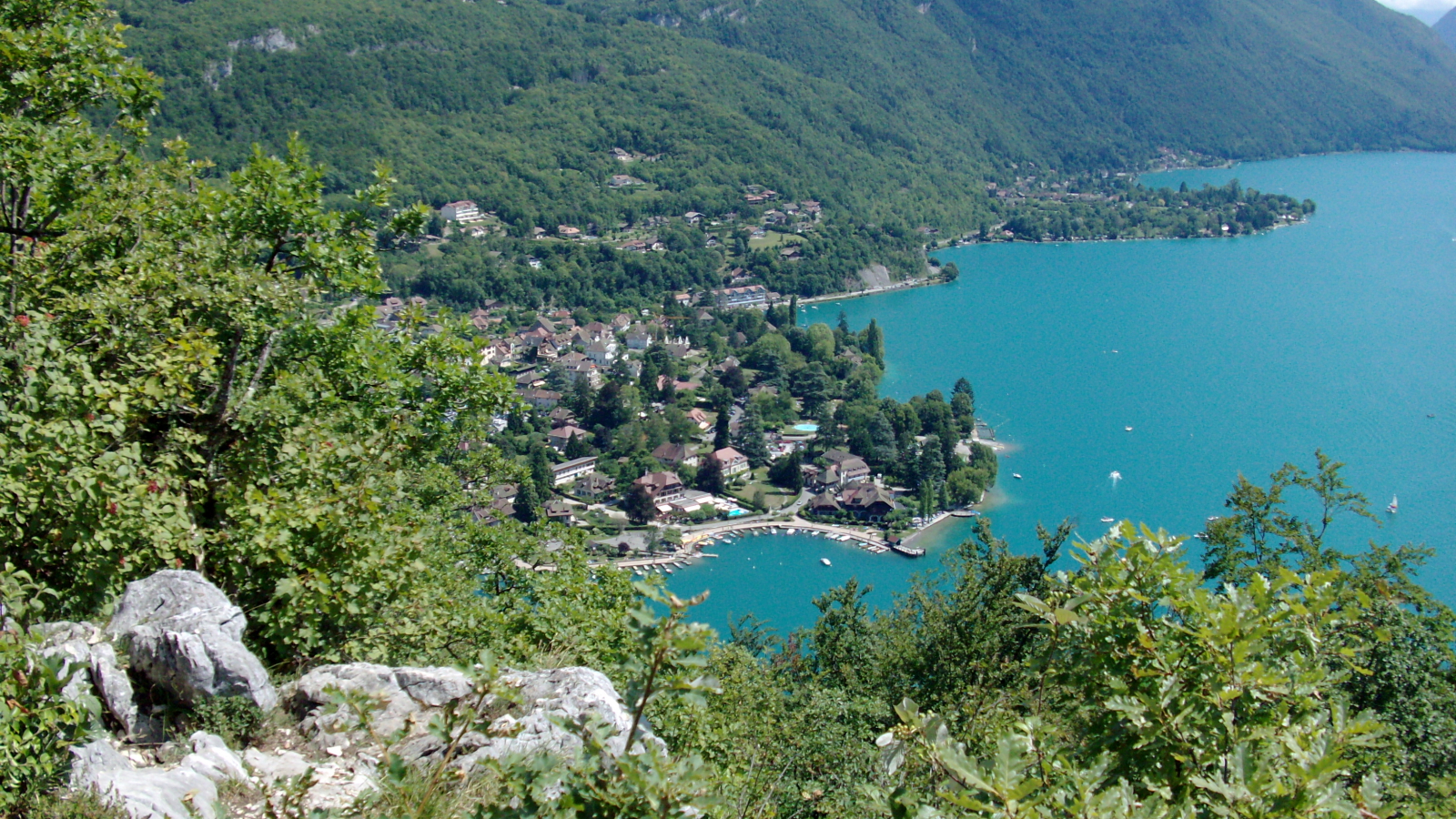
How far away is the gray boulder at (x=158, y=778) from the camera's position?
2455 millimetres

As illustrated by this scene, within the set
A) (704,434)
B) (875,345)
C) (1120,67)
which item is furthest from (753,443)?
(1120,67)

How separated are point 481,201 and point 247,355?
58.1 meters

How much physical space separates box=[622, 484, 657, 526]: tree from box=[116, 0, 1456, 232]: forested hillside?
21.2m

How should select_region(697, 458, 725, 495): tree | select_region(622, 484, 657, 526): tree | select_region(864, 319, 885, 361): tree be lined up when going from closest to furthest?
1. select_region(622, 484, 657, 526): tree
2. select_region(697, 458, 725, 495): tree
3. select_region(864, 319, 885, 361): tree

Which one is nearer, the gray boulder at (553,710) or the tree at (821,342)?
the gray boulder at (553,710)

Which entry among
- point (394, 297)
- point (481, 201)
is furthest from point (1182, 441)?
point (481, 201)

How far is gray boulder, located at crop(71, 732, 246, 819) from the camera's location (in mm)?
2455

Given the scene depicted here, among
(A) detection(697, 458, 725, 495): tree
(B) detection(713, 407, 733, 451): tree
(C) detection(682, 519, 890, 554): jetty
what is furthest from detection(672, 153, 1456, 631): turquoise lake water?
(B) detection(713, 407, 733, 451): tree

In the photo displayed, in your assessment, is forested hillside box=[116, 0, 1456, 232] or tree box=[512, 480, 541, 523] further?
forested hillside box=[116, 0, 1456, 232]

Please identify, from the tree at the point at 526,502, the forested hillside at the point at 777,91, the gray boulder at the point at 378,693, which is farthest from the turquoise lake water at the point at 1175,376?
the forested hillside at the point at 777,91

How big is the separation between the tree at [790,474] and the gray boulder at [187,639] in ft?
82.5

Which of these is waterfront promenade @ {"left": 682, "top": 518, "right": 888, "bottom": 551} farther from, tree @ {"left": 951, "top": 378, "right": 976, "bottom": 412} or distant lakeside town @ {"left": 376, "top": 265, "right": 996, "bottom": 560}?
tree @ {"left": 951, "top": 378, "right": 976, "bottom": 412}

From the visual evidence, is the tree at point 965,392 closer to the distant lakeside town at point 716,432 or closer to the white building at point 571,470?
the distant lakeside town at point 716,432

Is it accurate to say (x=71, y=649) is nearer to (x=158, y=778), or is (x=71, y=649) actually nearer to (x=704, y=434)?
(x=158, y=778)
